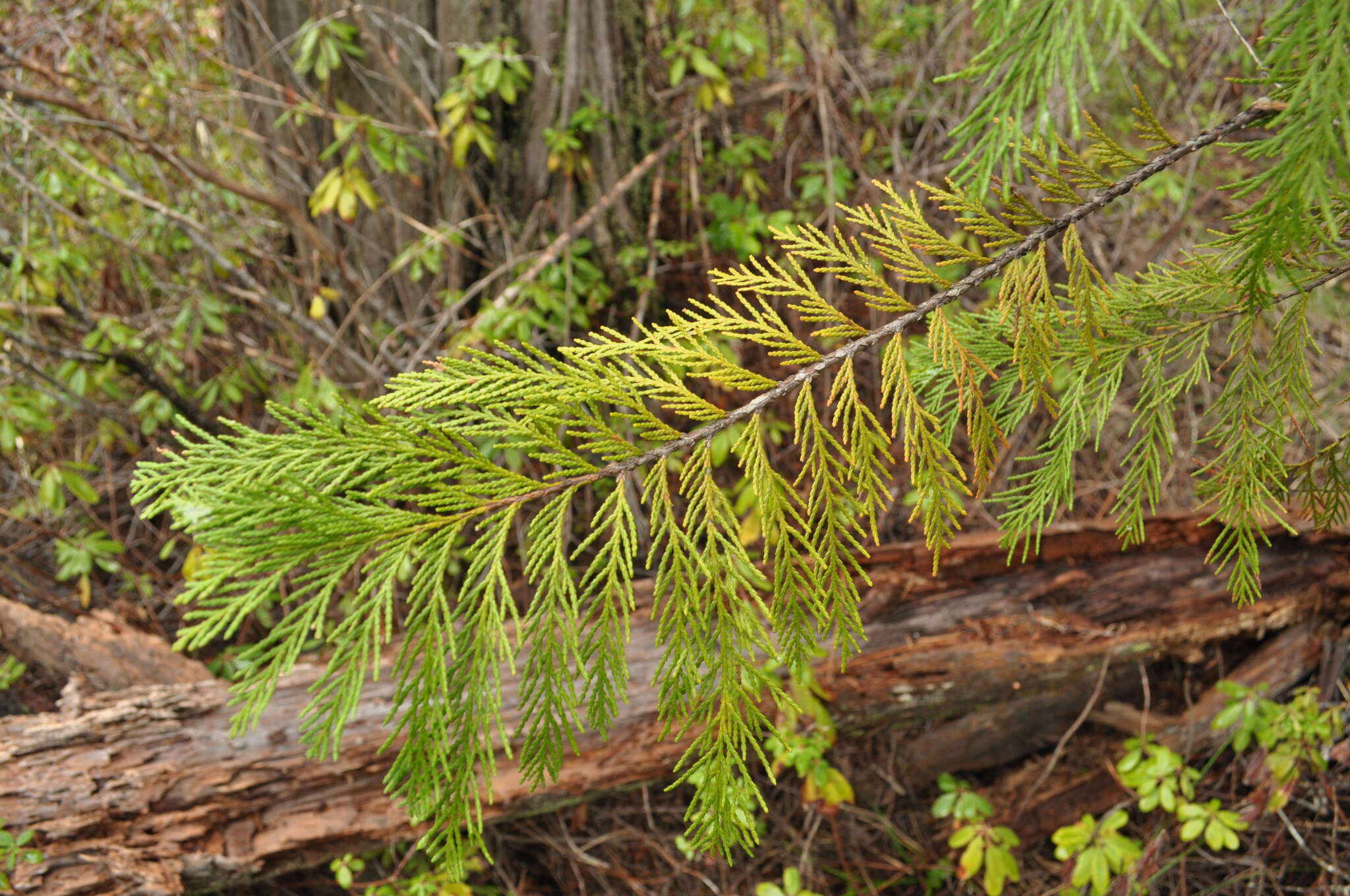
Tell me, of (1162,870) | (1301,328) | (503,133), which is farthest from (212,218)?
(1162,870)

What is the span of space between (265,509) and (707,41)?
9.66ft

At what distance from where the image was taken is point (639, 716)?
2.19m

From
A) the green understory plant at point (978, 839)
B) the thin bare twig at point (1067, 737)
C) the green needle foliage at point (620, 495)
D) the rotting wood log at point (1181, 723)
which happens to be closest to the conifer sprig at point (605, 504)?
the green needle foliage at point (620, 495)

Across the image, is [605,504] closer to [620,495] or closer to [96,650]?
[620,495]

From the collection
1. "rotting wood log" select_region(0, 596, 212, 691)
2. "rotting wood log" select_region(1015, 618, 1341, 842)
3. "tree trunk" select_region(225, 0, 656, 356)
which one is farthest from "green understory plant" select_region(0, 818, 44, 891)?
"rotting wood log" select_region(1015, 618, 1341, 842)

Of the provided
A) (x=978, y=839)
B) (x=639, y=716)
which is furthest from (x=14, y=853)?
(x=978, y=839)

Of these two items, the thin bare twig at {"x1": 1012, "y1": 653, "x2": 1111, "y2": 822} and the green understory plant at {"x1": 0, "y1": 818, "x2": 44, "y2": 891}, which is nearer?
the green understory plant at {"x1": 0, "y1": 818, "x2": 44, "y2": 891}

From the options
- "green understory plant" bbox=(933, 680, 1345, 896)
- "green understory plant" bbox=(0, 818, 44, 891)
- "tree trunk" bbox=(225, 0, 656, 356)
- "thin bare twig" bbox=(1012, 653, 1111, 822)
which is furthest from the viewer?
"tree trunk" bbox=(225, 0, 656, 356)

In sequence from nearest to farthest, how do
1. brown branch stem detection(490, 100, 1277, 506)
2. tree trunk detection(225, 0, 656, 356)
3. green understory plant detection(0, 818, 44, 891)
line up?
brown branch stem detection(490, 100, 1277, 506)
green understory plant detection(0, 818, 44, 891)
tree trunk detection(225, 0, 656, 356)

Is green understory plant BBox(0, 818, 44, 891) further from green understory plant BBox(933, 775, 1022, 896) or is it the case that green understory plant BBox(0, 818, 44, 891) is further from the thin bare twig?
the thin bare twig

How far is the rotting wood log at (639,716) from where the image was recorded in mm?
1931

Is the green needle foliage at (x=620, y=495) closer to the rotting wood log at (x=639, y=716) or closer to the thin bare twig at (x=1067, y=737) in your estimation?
the rotting wood log at (x=639, y=716)

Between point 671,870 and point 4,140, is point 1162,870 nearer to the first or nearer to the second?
point 671,870

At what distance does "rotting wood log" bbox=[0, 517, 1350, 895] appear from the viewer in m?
1.93
